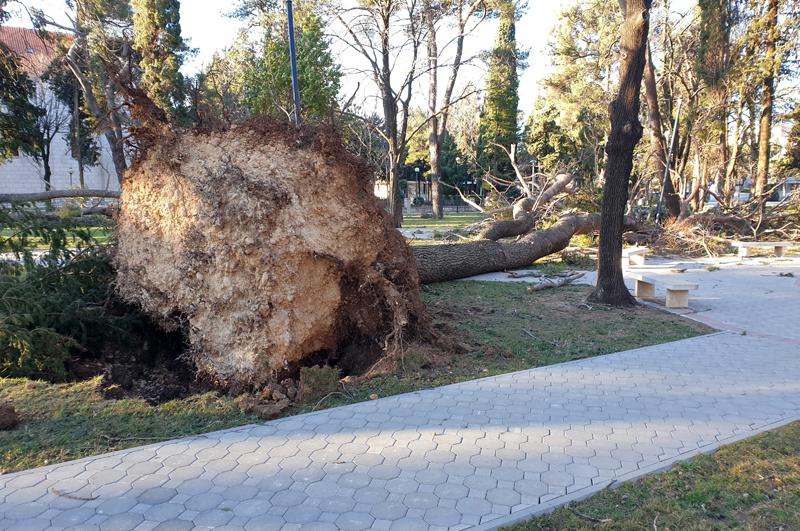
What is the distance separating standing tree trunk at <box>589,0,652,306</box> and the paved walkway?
3131mm

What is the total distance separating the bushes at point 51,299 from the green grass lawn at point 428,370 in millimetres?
311

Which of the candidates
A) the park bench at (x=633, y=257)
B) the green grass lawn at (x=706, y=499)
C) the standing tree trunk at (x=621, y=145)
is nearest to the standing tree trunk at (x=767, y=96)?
the park bench at (x=633, y=257)

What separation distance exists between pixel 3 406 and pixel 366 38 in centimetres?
1690

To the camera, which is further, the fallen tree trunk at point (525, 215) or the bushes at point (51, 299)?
the fallen tree trunk at point (525, 215)

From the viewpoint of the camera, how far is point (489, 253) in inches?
469

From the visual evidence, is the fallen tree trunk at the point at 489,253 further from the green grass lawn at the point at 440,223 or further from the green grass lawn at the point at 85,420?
the green grass lawn at the point at 440,223

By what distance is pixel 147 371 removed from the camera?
569cm

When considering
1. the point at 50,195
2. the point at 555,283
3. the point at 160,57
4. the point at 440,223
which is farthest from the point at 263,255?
the point at 440,223

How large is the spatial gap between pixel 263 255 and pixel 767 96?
2285cm

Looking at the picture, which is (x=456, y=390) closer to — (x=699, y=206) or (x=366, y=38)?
(x=366, y=38)

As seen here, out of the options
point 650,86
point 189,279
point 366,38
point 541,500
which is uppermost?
point 366,38

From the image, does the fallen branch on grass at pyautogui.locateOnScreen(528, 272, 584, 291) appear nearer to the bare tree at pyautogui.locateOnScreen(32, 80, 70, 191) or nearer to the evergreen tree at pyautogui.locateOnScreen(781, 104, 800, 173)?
the evergreen tree at pyautogui.locateOnScreen(781, 104, 800, 173)

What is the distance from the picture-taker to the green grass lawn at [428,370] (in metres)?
3.99

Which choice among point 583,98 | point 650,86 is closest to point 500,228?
point 650,86
